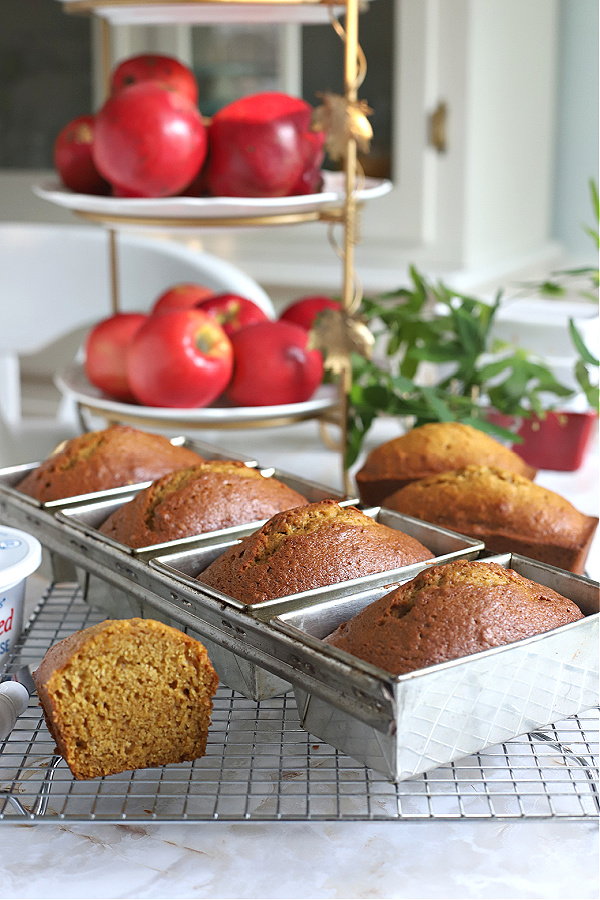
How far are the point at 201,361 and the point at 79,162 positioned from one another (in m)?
0.29

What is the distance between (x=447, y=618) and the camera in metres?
0.65

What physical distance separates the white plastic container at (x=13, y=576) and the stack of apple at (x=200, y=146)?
1.47ft

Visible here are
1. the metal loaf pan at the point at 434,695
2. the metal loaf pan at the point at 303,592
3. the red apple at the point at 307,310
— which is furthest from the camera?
the red apple at the point at 307,310

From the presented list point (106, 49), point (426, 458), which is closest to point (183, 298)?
point (106, 49)

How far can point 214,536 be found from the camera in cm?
84

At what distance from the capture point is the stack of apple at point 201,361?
3.73ft

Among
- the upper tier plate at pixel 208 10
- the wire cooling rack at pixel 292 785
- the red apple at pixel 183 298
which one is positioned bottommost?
the wire cooling rack at pixel 292 785

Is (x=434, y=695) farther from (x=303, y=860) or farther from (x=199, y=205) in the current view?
(x=199, y=205)

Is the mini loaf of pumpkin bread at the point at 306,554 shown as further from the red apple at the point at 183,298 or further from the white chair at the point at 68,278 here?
the white chair at the point at 68,278

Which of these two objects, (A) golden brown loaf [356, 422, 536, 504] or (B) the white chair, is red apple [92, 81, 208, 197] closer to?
(A) golden brown loaf [356, 422, 536, 504]

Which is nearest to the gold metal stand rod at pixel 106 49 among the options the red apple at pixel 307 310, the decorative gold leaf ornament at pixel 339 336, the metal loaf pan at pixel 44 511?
the red apple at pixel 307 310

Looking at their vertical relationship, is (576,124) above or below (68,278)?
above

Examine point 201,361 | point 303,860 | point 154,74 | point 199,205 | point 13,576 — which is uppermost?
point 154,74

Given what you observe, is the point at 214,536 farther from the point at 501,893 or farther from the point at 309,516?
the point at 501,893
